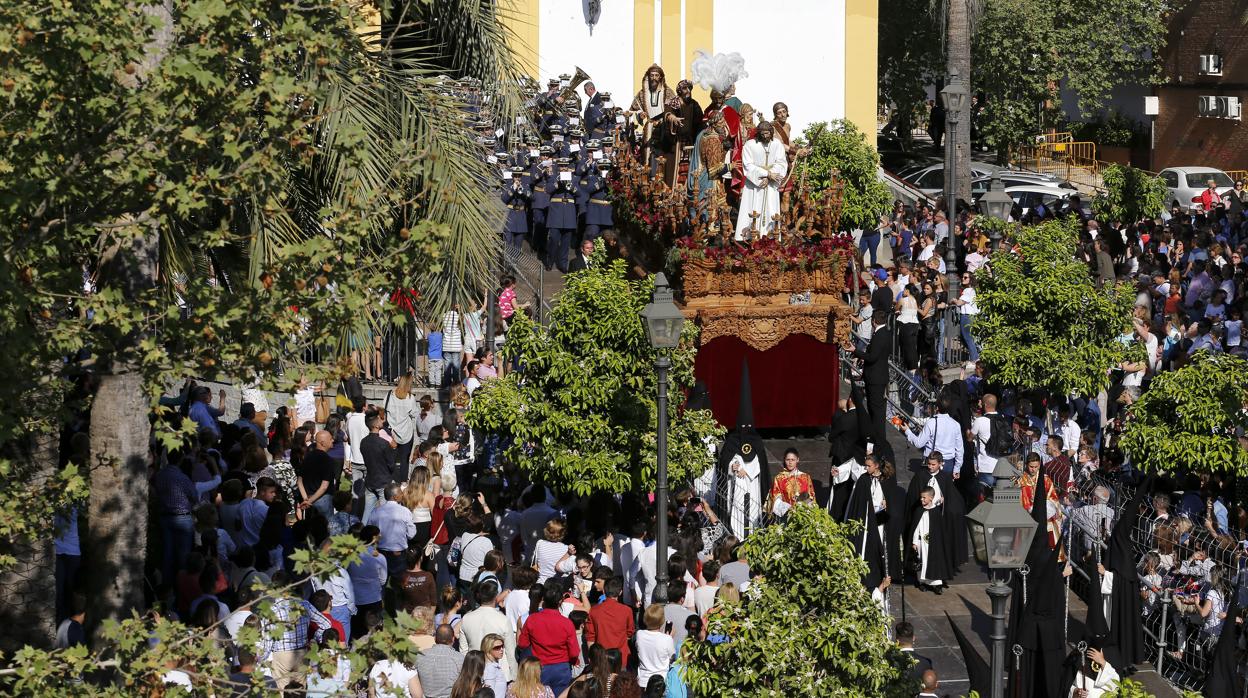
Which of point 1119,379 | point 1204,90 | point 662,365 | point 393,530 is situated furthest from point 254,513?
point 1204,90

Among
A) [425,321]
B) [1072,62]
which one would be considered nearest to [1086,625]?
[425,321]

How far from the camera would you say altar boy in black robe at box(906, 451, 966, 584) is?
52.3 ft

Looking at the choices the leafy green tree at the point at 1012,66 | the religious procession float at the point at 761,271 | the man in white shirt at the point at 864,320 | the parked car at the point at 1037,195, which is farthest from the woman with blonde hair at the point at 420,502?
the leafy green tree at the point at 1012,66

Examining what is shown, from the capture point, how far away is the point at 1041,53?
132 ft

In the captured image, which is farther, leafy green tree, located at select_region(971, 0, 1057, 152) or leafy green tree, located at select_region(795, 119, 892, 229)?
leafy green tree, located at select_region(971, 0, 1057, 152)

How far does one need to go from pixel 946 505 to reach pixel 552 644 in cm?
510

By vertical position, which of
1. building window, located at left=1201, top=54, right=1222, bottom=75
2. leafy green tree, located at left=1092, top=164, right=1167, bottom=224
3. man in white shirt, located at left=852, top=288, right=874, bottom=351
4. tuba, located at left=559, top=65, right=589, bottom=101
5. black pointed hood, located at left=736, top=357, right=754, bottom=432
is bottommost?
black pointed hood, located at left=736, top=357, right=754, bottom=432

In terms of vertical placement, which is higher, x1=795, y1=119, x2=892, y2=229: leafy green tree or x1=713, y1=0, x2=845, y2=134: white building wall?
x1=713, y1=0, x2=845, y2=134: white building wall

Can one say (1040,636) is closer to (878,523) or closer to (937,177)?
(878,523)

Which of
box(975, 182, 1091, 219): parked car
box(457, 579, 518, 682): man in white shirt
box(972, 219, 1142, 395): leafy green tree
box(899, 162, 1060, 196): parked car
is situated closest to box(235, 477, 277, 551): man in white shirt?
box(457, 579, 518, 682): man in white shirt

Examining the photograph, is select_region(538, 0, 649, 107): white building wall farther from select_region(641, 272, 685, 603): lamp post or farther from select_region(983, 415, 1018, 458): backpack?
select_region(641, 272, 685, 603): lamp post

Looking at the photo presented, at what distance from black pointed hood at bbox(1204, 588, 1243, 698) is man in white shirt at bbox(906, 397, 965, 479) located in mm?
4458

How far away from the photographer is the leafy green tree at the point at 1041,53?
40.1m

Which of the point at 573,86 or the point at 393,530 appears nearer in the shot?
the point at 393,530
